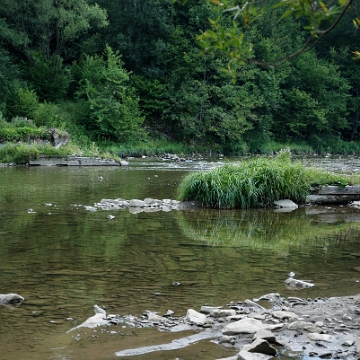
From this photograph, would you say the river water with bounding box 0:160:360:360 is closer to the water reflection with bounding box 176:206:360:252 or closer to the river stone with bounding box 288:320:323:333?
the water reflection with bounding box 176:206:360:252

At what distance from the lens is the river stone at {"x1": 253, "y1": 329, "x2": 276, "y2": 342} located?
15.9ft

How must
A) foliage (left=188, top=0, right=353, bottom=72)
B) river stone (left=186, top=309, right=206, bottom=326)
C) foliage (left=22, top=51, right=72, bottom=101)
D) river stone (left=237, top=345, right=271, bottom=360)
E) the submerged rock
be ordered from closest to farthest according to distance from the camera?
foliage (left=188, top=0, right=353, bottom=72) → river stone (left=237, top=345, right=271, bottom=360) → river stone (left=186, top=309, right=206, bottom=326) → the submerged rock → foliage (left=22, top=51, right=72, bottom=101)

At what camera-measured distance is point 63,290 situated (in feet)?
22.1

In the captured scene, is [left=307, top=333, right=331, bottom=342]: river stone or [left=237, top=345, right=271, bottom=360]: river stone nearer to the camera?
[left=237, top=345, right=271, bottom=360]: river stone

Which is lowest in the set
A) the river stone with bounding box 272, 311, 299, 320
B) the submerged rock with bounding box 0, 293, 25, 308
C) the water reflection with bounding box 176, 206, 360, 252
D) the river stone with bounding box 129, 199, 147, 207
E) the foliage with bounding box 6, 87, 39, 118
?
the water reflection with bounding box 176, 206, 360, 252

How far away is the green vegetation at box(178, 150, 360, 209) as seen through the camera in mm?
14797

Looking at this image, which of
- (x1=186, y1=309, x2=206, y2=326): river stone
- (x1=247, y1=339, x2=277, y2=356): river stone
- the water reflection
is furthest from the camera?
the water reflection

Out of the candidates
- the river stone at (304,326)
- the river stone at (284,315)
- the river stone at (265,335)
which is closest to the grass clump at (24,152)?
the river stone at (284,315)

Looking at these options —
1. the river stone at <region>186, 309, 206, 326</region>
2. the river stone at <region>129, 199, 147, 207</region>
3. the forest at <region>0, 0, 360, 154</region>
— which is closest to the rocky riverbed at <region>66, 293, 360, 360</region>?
the river stone at <region>186, 309, 206, 326</region>

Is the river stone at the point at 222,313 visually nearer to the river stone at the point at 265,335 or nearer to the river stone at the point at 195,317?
the river stone at the point at 195,317

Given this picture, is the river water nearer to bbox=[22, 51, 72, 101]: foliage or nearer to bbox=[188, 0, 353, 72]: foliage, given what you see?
bbox=[188, 0, 353, 72]: foliage

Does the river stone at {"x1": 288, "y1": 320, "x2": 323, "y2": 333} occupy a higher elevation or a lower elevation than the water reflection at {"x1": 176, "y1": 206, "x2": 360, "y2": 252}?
higher

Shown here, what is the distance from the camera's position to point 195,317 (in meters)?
5.56

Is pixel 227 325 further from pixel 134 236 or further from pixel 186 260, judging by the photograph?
pixel 134 236
